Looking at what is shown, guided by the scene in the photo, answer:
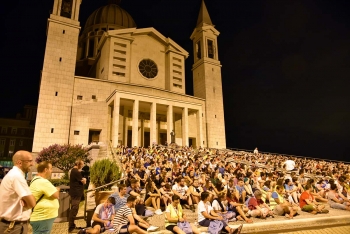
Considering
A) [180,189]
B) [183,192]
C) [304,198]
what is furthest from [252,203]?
[304,198]

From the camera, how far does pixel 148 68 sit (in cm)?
3312

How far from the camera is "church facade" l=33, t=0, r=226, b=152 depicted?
24.5 meters

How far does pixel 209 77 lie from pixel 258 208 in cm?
3107

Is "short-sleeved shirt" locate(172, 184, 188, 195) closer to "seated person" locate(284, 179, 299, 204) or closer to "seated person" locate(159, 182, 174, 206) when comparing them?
"seated person" locate(159, 182, 174, 206)

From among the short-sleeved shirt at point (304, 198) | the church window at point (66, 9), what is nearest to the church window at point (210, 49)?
the church window at point (66, 9)

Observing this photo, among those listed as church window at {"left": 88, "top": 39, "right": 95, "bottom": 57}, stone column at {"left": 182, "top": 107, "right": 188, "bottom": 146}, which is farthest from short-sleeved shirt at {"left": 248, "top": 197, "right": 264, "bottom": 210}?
church window at {"left": 88, "top": 39, "right": 95, "bottom": 57}

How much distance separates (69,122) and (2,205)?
23972 millimetres

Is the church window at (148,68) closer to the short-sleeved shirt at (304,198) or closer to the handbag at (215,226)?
the short-sleeved shirt at (304,198)

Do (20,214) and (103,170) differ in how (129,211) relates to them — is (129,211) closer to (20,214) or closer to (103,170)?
(20,214)

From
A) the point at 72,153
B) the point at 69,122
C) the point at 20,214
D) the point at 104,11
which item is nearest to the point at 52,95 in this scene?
the point at 69,122

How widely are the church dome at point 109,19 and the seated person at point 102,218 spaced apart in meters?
47.4

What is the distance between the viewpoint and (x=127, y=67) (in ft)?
101

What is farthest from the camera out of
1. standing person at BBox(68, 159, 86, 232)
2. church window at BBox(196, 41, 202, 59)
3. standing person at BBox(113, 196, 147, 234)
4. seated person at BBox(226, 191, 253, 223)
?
church window at BBox(196, 41, 202, 59)

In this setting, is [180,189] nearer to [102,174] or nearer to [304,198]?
[102,174]
